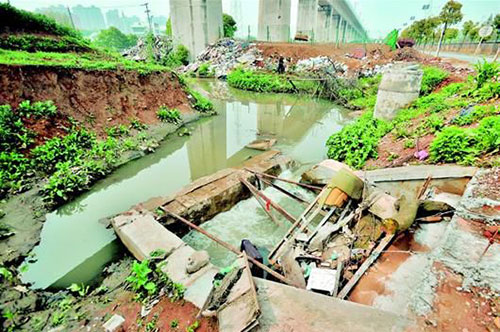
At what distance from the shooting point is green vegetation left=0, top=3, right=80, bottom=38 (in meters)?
13.2

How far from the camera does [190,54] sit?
33.5m

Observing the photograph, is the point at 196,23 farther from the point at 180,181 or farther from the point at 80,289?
the point at 80,289

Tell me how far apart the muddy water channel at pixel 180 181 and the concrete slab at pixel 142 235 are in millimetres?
477

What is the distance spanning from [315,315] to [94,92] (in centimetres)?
1193

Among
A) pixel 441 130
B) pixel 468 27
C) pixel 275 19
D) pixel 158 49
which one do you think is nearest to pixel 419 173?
pixel 441 130

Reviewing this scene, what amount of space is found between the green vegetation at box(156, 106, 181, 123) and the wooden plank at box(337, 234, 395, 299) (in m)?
11.2

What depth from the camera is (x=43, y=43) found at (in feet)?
43.0

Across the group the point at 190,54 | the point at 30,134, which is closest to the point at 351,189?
the point at 30,134

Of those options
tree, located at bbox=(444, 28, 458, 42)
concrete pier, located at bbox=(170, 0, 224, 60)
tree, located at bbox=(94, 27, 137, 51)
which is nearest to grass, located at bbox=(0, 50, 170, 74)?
concrete pier, located at bbox=(170, 0, 224, 60)

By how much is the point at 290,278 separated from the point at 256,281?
0.78 metres

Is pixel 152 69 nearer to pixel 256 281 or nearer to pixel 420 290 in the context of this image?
pixel 256 281

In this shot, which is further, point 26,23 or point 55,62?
point 26,23

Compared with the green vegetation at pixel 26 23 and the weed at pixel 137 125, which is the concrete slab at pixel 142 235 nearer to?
the weed at pixel 137 125

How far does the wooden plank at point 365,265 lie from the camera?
117 inches
